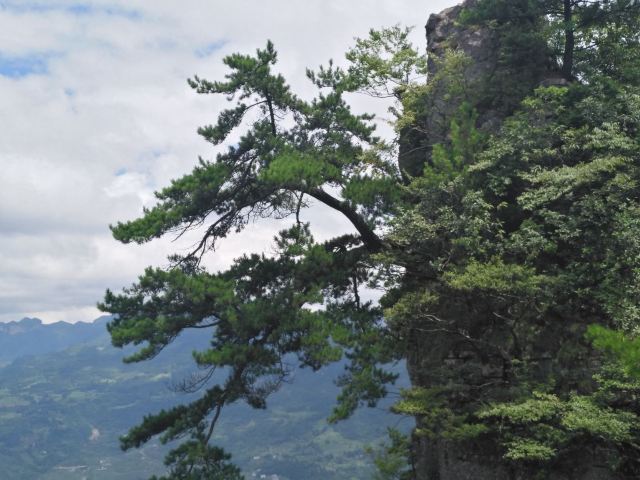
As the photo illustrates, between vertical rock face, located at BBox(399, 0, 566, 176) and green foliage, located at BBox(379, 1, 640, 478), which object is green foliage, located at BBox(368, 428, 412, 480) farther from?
vertical rock face, located at BBox(399, 0, 566, 176)

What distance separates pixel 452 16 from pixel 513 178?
1237 cm

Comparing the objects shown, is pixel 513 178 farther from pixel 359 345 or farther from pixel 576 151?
pixel 359 345

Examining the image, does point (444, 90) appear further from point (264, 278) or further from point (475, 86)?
point (264, 278)

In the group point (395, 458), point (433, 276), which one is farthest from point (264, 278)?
point (395, 458)

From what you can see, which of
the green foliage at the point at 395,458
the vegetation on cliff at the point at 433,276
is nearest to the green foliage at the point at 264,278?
the vegetation on cliff at the point at 433,276

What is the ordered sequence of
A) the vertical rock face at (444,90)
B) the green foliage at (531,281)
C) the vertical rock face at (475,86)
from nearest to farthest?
the green foliage at (531,281) → the vertical rock face at (475,86) → the vertical rock face at (444,90)

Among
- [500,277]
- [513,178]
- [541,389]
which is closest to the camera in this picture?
[541,389]

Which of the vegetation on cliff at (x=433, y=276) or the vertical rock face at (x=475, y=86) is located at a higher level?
the vertical rock face at (x=475, y=86)

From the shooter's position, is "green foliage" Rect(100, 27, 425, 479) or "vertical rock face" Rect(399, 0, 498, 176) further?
"vertical rock face" Rect(399, 0, 498, 176)

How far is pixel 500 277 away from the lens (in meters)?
12.2

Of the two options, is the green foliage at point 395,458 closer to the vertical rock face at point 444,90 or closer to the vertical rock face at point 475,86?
the vertical rock face at point 444,90

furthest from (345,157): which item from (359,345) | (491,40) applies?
(491,40)

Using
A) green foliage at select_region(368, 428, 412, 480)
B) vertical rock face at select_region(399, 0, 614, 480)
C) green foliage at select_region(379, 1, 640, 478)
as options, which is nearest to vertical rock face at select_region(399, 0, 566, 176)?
vertical rock face at select_region(399, 0, 614, 480)

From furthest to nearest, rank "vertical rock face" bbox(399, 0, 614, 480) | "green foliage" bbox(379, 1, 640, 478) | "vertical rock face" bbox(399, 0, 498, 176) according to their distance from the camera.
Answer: "vertical rock face" bbox(399, 0, 498, 176), "vertical rock face" bbox(399, 0, 614, 480), "green foliage" bbox(379, 1, 640, 478)
